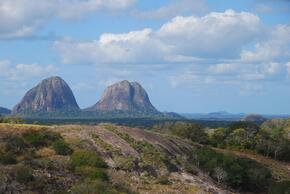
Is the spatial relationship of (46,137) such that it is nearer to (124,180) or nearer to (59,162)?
(59,162)

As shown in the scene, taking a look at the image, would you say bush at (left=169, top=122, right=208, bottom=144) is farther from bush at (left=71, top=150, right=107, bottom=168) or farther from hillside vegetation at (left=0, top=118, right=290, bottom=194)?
bush at (left=71, top=150, right=107, bottom=168)

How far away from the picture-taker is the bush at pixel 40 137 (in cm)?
5394

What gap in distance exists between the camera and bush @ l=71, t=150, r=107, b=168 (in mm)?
50500

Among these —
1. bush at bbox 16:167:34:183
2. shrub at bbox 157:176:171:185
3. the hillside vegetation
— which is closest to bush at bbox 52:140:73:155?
the hillside vegetation

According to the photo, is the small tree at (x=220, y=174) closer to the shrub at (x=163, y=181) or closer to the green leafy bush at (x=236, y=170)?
the green leafy bush at (x=236, y=170)

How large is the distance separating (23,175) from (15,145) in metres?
9.08

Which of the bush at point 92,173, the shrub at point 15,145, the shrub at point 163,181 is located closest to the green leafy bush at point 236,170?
the shrub at point 163,181

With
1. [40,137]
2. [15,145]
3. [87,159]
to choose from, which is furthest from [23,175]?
[40,137]

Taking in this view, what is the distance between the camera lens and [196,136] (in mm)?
88250

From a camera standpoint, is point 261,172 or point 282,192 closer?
point 282,192

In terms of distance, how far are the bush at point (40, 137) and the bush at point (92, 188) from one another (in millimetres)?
11742

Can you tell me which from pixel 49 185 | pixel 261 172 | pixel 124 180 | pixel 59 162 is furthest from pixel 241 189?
pixel 49 185

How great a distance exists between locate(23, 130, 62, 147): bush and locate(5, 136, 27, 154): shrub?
1355mm

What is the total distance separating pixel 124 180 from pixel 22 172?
10.5 meters
